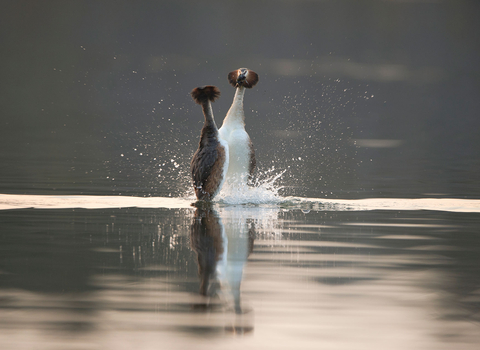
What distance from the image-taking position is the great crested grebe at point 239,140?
10477mm

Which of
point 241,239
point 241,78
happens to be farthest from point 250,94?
point 241,239

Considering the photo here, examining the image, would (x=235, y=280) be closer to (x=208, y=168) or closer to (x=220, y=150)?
(x=208, y=168)

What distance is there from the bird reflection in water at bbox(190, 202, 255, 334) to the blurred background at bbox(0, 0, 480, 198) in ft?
9.07

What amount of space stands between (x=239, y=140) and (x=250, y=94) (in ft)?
123

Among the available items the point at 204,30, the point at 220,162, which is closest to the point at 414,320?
the point at 220,162

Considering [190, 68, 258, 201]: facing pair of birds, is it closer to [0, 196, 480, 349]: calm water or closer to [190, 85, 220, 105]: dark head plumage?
[190, 85, 220, 105]: dark head plumage

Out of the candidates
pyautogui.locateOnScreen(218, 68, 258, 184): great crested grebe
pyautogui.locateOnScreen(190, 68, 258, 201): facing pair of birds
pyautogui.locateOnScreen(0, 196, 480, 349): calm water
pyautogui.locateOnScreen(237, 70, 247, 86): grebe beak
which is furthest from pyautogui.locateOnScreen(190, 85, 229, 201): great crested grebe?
pyautogui.locateOnScreen(0, 196, 480, 349): calm water

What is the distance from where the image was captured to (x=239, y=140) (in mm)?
10461

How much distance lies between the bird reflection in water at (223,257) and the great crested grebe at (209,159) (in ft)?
1.51

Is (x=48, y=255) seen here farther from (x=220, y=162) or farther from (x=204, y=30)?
(x=204, y=30)

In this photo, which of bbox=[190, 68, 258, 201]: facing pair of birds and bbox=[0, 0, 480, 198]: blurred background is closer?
bbox=[190, 68, 258, 201]: facing pair of birds

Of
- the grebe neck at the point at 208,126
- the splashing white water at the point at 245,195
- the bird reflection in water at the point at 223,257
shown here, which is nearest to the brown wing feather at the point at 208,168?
the grebe neck at the point at 208,126

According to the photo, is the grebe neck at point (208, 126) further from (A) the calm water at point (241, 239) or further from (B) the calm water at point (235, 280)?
(B) the calm water at point (235, 280)

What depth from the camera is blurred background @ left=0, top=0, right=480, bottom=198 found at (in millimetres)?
14406
